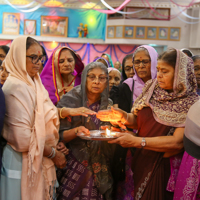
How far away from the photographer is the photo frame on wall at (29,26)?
1193 centimetres

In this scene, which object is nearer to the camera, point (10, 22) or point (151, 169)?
point (151, 169)

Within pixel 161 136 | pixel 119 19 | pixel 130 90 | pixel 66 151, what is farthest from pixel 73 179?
pixel 119 19

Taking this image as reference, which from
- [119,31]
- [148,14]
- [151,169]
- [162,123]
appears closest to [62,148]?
[151,169]

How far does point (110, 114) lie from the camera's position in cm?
222

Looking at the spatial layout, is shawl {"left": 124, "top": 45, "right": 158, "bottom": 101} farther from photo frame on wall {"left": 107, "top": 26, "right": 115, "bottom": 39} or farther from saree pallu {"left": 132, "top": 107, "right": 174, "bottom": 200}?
photo frame on wall {"left": 107, "top": 26, "right": 115, "bottom": 39}

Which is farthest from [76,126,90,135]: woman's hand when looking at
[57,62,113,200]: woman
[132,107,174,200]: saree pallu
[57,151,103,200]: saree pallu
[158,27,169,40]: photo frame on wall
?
[158,27,169,40]: photo frame on wall

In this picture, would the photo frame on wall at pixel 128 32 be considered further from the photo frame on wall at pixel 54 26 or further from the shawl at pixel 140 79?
the shawl at pixel 140 79

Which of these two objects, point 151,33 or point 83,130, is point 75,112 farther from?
point 151,33

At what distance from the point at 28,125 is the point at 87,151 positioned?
72 centimetres

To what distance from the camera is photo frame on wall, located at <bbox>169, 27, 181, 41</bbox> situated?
11516mm

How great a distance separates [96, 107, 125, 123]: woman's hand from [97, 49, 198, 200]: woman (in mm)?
226

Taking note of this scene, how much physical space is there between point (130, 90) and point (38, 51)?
1.29 metres

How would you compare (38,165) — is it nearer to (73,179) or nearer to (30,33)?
(73,179)

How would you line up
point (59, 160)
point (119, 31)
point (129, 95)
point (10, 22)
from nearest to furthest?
point (59, 160)
point (129, 95)
point (119, 31)
point (10, 22)
